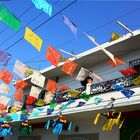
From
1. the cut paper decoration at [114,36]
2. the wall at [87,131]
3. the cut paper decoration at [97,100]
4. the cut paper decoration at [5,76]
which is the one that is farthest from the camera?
the cut paper decoration at [5,76]

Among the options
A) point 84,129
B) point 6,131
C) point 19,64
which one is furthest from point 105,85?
point 6,131

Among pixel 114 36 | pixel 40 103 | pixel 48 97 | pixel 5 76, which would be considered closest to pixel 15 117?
pixel 40 103

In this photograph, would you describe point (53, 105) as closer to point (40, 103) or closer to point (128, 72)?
point (40, 103)

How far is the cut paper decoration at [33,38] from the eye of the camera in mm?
12008

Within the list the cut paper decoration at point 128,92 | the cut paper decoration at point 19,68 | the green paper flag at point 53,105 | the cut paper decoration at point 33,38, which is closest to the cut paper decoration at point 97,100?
the cut paper decoration at point 128,92

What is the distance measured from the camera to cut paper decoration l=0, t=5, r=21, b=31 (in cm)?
1035

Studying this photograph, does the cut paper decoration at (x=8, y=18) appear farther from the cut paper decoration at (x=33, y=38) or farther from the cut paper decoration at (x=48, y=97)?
the cut paper decoration at (x=48, y=97)

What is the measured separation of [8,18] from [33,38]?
1.80 meters

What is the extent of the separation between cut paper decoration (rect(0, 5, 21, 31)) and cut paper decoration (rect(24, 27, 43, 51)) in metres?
0.92

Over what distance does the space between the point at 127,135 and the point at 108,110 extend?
1333 mm

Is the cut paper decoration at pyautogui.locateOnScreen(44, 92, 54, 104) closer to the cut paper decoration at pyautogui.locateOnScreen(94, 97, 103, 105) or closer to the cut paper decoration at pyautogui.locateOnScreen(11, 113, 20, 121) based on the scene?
the cut paper decoration at pyautogui.locateOnScreen(11, 113, 20, 121)

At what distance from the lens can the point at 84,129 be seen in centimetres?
1609

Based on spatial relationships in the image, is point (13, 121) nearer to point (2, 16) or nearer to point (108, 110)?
point (108, 110)

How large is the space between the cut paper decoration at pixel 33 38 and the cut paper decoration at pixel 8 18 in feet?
3.03
